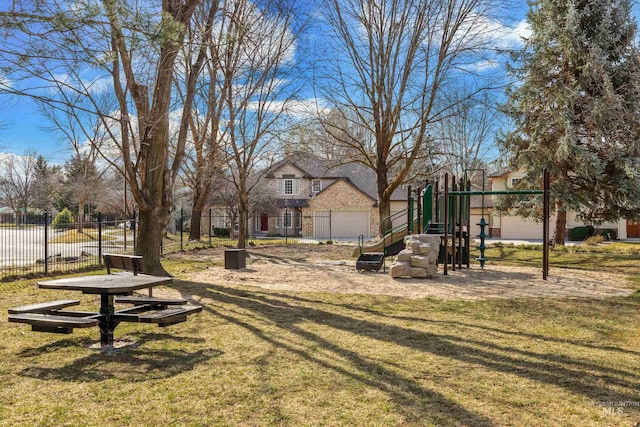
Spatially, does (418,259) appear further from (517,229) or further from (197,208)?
(517,229)

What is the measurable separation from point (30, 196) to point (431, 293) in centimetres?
6791

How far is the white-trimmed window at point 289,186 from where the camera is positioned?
1672 inches

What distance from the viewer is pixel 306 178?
42344 millimetres

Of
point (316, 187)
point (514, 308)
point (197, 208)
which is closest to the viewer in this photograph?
point (514, 308)

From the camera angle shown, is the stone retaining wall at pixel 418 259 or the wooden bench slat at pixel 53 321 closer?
the wooden bench slat at pixel 53 321

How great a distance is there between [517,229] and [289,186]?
18944 millimetres

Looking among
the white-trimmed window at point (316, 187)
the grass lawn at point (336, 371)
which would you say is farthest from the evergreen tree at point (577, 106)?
the white-trimmed window at point (316, 187)

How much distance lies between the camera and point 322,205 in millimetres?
38562

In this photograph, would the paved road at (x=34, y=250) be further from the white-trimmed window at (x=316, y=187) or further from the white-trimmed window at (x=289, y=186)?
the white-trimmed window at (x=316, y=187)

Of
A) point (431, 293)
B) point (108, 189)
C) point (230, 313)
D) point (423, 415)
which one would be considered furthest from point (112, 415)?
point (108, 189)

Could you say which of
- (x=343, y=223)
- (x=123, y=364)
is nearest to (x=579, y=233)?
(x=343, y=223)

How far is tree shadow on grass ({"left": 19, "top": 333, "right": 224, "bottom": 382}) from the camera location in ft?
15.1

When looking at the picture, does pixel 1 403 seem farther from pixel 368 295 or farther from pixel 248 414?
pixel 368 295

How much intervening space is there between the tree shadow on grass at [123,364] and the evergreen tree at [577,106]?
17.8 meters
